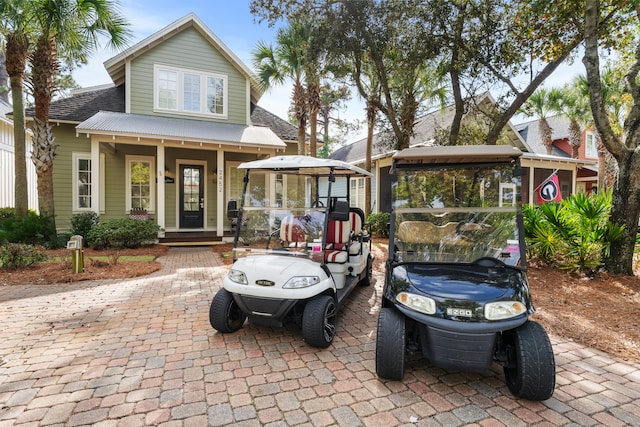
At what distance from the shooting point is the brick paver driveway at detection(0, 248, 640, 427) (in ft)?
8.05

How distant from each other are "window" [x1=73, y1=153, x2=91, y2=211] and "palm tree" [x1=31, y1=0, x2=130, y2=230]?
1.85 m

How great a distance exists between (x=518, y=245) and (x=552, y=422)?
1501 mm

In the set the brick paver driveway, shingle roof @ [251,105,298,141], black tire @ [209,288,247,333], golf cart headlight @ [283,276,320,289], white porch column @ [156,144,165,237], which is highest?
shingle roof @ [251,105,298,141]

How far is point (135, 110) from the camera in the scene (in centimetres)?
1150

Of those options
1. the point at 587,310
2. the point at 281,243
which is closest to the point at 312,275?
the point at 281,243

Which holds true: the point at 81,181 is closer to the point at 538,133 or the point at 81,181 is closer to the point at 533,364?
the point at 533,364

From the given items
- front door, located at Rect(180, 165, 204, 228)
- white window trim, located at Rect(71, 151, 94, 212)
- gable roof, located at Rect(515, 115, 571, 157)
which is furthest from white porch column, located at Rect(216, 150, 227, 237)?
gable roof, located at Rect(515, 115, 571, 157)

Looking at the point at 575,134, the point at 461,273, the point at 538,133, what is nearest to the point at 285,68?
the point at 461,273

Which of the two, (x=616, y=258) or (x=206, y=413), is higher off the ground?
(x=616, y=258)

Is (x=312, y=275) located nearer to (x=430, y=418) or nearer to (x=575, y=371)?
(x=430, y=418)

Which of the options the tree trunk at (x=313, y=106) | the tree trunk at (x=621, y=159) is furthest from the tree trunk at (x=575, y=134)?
the tree trunk at (x=313, y=106)

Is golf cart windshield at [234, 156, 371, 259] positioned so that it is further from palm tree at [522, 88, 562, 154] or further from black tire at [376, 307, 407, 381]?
palm tree at [522, 88, 562, 154]

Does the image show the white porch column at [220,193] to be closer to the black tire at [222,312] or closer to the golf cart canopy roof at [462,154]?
the black tire at [222,312]

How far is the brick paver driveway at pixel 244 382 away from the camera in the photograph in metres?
2.45
